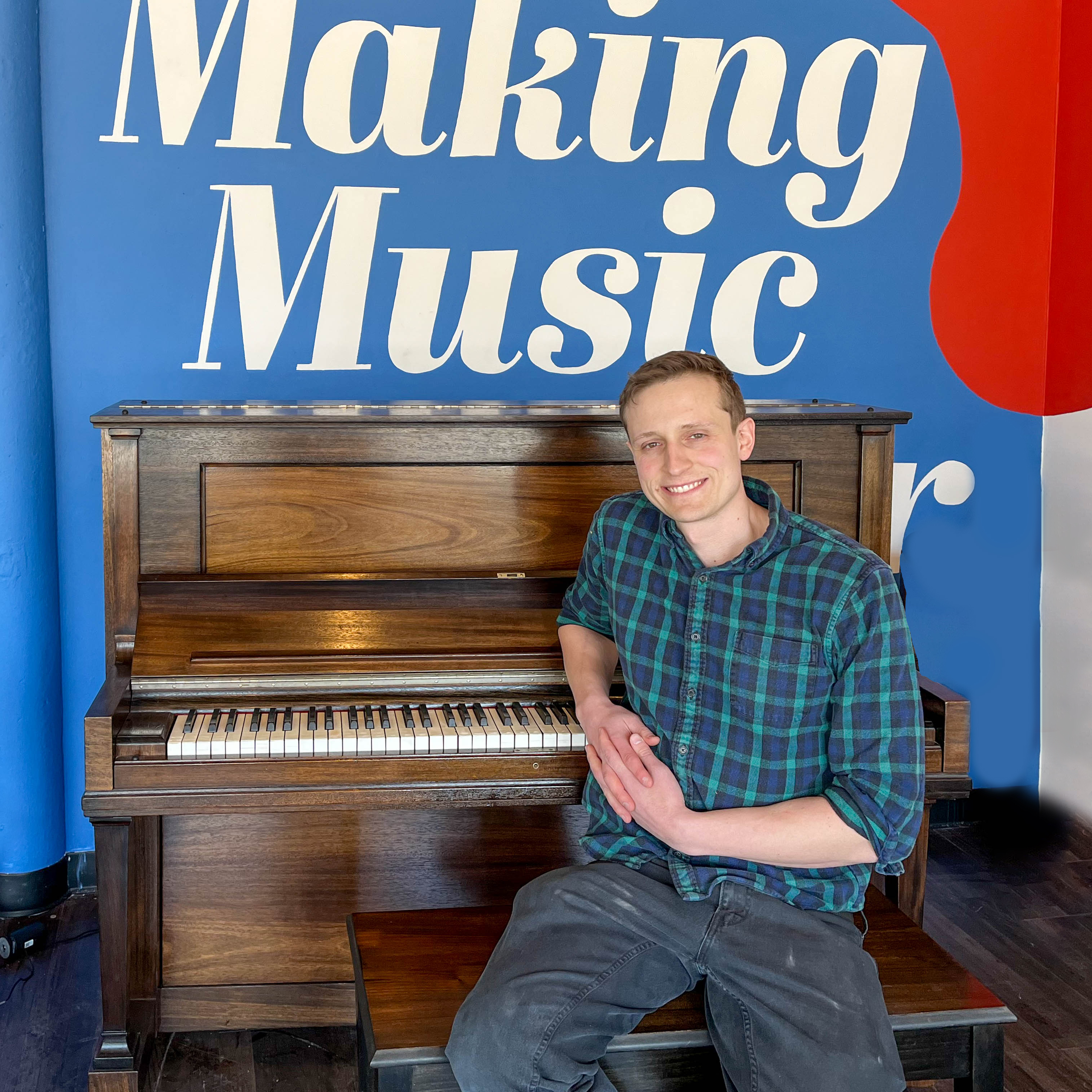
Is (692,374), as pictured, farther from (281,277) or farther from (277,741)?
(281,277)

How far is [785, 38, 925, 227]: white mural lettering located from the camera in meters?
3.19

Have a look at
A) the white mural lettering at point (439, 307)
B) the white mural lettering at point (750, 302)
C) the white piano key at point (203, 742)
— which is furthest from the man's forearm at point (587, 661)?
the white mural lettering at point (750, 302)

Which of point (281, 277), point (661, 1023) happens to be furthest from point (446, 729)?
point (281, 277)

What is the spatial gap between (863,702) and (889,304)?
6.71 ft

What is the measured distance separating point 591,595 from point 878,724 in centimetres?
60

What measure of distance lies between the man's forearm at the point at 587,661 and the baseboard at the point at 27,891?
1660 millimetres

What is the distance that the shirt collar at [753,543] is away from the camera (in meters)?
1.65

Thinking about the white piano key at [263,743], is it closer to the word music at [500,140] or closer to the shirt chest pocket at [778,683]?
the shirt chest pocket at [778,683]

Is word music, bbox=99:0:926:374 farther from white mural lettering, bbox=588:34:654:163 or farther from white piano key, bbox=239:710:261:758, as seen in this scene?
white piano key, bbox=239:710:261:758

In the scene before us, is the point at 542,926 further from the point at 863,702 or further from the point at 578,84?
the point at 578,84

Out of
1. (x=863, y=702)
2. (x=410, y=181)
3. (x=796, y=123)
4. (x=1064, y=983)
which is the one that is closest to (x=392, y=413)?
(x=410, y=181)

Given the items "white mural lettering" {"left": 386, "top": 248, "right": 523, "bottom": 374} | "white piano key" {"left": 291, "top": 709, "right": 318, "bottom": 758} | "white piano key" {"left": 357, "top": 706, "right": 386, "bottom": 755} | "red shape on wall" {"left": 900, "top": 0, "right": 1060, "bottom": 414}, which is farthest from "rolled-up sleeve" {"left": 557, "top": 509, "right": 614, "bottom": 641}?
"red shape on wall" {"left": 900, "top": 0, "right": 1060, "bottom": 414}

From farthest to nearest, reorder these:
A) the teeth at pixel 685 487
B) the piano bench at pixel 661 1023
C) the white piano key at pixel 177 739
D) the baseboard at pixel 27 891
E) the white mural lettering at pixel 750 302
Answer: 1. the white mural lettering at pixel 750 302
2. the baseboard at pixel 27 891
3. the white piano key at pixel 177 739
4. the teeth at pixel 685 487
5. the piano bench at pixel 661 1023

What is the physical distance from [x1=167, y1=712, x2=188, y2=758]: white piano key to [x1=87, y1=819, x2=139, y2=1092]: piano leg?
16 cm
